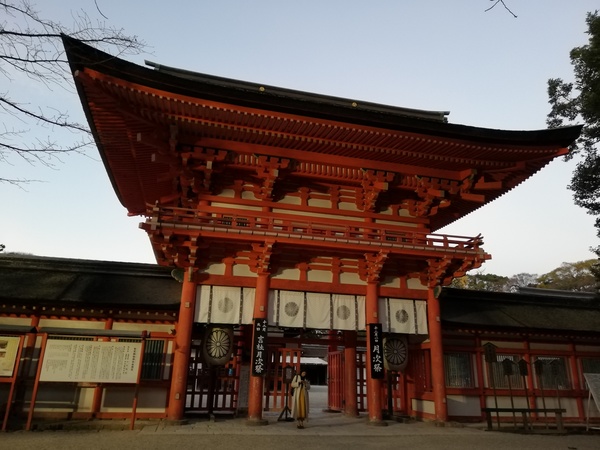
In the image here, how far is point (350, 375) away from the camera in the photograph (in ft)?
44.2

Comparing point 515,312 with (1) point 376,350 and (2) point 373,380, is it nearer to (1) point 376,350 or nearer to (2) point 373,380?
(1) point 376,350

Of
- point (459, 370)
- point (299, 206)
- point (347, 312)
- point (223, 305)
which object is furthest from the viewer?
point (459, 370)

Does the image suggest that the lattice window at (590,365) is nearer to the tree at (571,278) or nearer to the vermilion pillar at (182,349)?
the vermilion pillar at (182,349)

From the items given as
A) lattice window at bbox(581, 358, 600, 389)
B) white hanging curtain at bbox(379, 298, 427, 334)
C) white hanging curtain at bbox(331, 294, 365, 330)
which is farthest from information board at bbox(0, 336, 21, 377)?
lattice window at bbox(581, 358, 600, 389)

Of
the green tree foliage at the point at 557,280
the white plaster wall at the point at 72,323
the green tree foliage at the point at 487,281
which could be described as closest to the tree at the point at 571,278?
the green tree foliage at the point at 557,280

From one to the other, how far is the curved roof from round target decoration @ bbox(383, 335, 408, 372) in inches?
191

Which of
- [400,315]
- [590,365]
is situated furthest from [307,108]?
[590,365]

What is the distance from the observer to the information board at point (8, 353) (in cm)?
902

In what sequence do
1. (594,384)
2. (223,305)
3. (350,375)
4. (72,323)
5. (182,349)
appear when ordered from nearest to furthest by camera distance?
(182,349) → (223,305) → (72,323) → (594,384) → (350,375)

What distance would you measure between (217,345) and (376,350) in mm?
4404

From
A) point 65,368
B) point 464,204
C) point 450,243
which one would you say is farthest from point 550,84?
point 65,368

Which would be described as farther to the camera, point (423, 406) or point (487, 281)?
point (487, 281)

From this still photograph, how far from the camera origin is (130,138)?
34.8 ft

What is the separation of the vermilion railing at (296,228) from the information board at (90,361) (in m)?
2.90
